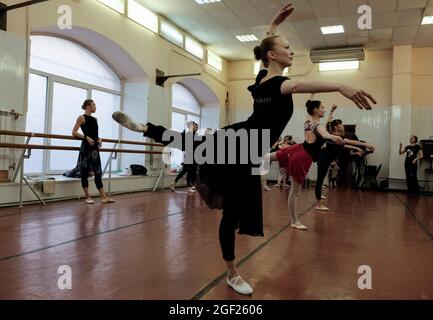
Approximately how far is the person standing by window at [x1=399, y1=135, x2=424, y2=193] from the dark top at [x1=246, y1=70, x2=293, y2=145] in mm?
8382

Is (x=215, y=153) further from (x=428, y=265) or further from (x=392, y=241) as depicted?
(x=392, y=241)

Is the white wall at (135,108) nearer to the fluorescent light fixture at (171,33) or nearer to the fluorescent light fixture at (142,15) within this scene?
the fluorescent light fixture at (142,15)

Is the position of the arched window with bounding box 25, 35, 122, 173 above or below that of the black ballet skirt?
above

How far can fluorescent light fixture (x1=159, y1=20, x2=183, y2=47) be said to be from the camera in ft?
27.3

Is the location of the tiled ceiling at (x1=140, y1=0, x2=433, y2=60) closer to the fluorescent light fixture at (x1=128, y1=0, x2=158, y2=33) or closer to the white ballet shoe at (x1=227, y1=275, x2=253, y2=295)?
the fluorescent light fixture at (x1=128, y1=0, x2=158, y2=33)

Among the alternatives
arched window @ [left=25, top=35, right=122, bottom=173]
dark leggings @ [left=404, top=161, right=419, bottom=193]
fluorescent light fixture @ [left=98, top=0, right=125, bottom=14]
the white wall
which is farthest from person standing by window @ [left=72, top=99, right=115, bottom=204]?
dark leggings @ [left=404, top=161, right=419, bottom=193]

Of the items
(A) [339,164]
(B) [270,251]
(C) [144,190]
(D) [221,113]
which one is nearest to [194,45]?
(D) [221,113]

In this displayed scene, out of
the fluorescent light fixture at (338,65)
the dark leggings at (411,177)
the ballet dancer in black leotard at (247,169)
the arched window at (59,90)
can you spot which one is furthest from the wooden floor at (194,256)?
the fluorescent light fixture at (338,65)

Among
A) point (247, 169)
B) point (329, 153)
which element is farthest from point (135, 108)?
point (247, 169)

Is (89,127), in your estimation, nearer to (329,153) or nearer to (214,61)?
(329,153)

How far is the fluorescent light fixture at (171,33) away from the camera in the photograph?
834cm

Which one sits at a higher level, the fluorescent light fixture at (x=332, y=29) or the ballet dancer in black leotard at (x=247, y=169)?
the fluorescent light fixture at (x=332, y=29)

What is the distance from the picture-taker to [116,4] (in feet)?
22.3

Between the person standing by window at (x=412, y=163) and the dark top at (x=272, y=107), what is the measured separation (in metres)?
8.38
